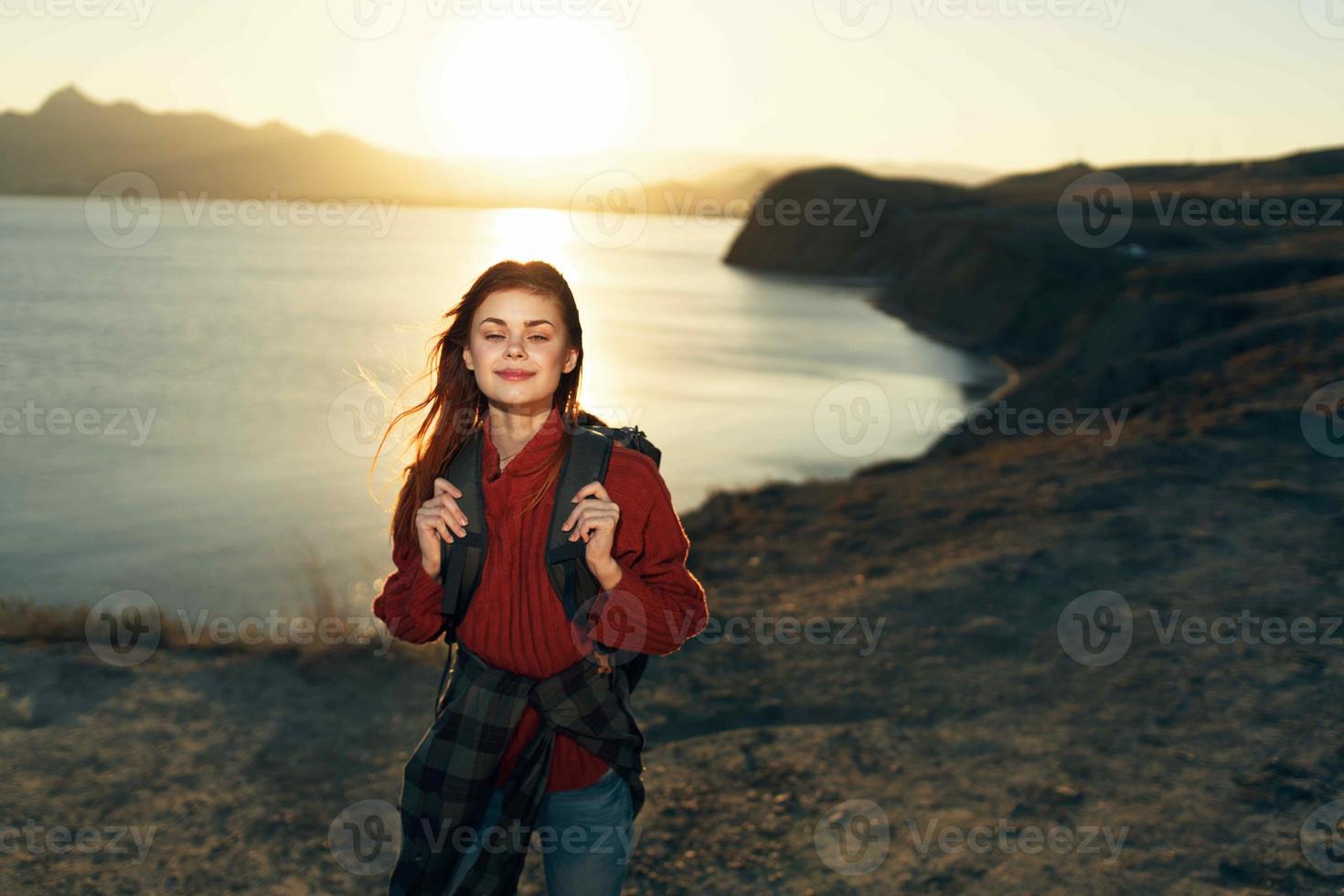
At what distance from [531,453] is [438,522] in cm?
31

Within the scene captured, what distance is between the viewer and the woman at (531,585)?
2471mm

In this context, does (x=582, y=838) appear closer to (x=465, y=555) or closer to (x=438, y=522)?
(x=465, y=555)

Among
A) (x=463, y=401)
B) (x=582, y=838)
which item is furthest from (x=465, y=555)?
(x=582, y=838)

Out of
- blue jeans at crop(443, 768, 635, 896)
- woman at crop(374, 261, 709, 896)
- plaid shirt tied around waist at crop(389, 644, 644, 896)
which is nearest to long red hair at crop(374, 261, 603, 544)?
woman at crop(374, 261, 709, 896)

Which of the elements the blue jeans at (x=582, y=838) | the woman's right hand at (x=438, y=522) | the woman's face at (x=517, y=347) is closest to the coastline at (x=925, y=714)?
the blue jeans at (x=582, y=838)

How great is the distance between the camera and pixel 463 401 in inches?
108

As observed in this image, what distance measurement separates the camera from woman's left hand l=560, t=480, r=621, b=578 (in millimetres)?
2346

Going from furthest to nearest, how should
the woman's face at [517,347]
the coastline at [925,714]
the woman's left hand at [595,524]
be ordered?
the coastline at [925,714], the woman's face at [517,347], the woman's left hand at [595,524]

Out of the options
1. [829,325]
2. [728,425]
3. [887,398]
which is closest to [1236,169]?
[829,325]

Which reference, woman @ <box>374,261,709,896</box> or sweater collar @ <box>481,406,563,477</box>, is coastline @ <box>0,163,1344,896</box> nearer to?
woman @ <box>374,261,709,896</box>

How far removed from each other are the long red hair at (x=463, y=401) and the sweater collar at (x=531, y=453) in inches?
0.8

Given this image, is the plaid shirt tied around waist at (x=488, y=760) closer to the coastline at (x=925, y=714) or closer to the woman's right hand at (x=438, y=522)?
the woman's right hand at (x=438, y=522)

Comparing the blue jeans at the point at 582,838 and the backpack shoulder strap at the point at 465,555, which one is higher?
the backpack shoulder strap at the point at 465,555

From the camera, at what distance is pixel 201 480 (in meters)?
18.9
